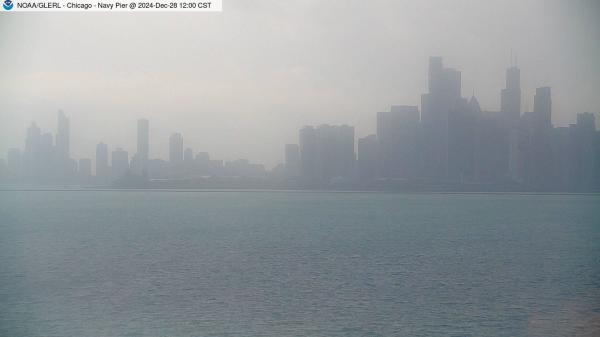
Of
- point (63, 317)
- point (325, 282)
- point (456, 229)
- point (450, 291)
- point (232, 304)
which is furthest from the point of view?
point (456, 229)

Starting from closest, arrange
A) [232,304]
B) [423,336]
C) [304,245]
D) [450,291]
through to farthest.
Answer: [423,336] → [232,304] → [450,291] → [304,245]

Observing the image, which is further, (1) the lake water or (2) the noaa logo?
(2) the noaa logo

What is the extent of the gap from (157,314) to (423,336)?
14332 mm

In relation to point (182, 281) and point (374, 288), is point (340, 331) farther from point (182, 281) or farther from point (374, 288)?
point (182, 281)

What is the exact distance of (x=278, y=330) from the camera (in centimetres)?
2934

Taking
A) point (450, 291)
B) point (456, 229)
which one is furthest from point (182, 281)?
point (456, 229)

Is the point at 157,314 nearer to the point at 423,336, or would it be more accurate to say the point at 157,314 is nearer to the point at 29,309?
the point at 29,309

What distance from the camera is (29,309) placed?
33.6 meters

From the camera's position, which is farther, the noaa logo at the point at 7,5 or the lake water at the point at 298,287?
the noaa logo at the point at 7,5

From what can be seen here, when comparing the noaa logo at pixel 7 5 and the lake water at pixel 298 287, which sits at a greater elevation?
the noaa logo at pixel 7 5

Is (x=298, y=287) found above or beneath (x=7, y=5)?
beneath

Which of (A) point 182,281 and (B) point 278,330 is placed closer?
(B) point 278,330

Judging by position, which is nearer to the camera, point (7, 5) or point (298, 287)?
point (7, 5)

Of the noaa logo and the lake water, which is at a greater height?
the noaa logo
